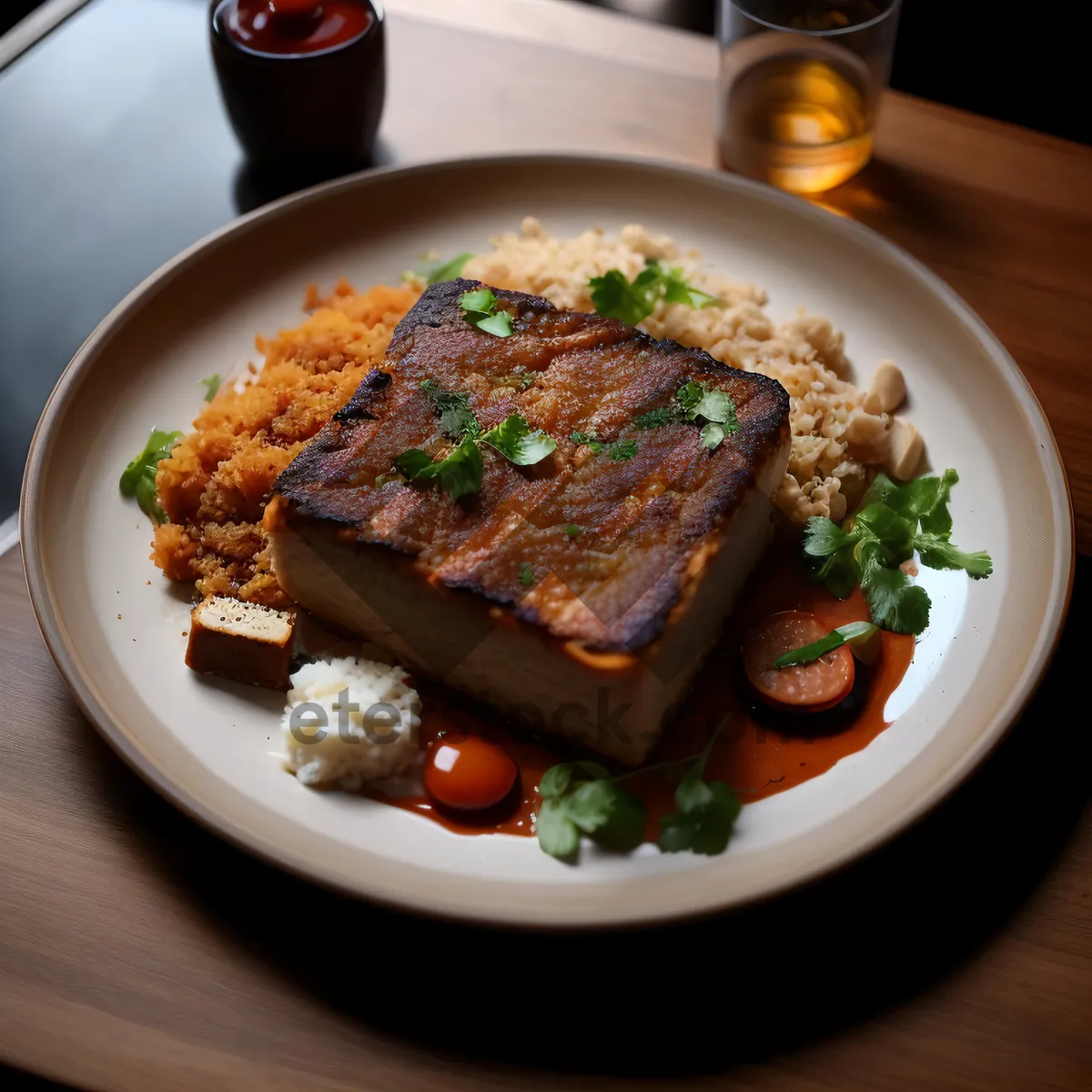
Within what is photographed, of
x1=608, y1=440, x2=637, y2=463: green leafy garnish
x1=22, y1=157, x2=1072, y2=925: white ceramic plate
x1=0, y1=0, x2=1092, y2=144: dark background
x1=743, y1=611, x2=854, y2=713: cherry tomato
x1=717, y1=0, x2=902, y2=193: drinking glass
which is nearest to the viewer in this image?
x1=22, y1=157, x2=1072, y2=925: white ceramic plate

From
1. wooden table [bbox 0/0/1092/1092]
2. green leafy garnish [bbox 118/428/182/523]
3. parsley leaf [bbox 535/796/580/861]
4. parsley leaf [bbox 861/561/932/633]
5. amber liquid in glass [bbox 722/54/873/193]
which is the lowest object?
wooden table [bbox 0/0/1092/1092]

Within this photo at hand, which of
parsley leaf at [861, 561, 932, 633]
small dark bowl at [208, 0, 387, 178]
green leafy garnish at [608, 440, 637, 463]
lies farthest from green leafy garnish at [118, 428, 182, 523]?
parsley leaf at [861, 561, 932, 633]

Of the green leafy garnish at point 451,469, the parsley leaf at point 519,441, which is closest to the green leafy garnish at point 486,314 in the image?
the parsley leaf at point 519,441

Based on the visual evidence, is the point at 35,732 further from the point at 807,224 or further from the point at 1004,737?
the point at 807,224

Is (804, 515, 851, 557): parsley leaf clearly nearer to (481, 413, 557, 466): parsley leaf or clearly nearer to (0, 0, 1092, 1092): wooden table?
(0, 0, 1092, 1092): wooden table

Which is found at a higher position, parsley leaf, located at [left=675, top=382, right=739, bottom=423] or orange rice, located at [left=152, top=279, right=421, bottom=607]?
parsley leaf, located at [left=675, top=382, right=739, bottom=423]

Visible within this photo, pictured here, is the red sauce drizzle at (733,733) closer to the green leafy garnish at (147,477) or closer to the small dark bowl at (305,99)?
the green leafy garnish at (147,477)

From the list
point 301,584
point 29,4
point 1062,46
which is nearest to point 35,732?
point 301,584
